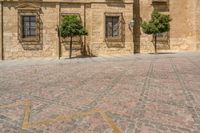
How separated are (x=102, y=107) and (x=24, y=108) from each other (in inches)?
71.3

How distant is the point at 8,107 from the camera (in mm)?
6418

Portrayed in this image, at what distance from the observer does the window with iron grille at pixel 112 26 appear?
22234mm

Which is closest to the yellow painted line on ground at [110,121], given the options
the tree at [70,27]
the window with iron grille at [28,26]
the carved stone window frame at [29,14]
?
the tree at [70,27]

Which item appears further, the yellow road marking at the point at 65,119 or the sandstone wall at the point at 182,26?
the sandstone wall at the point at 182,26

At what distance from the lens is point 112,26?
73.5ft

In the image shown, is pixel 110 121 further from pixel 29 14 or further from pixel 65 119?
pixel 29 14

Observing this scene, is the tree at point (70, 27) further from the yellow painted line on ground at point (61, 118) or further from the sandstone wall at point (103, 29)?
the yellow painted line on ground at point (61, 118)

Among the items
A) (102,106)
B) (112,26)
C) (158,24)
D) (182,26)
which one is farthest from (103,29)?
(102,106)

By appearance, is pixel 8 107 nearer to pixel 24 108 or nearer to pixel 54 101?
pixel 24 108

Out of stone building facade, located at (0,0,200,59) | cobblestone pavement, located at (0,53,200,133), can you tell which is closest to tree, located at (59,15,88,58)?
stone building facade, located at (0,0,200,59)

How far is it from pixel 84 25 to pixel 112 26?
2.31 metres

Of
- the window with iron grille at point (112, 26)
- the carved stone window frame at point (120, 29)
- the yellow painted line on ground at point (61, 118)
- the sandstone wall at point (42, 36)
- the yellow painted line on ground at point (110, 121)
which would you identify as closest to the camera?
the yellow painted line on ground at point (110, 121)

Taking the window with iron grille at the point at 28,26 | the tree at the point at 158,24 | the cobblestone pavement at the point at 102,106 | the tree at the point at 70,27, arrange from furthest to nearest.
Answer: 1. the window with iron grille at the point at 28,26
2. the tree at the point at 158,24
3. the tree at the point at 70,27
4. the cobblestone pavement at the point at 102,106

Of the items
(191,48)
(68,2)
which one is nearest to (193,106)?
(68,2)
